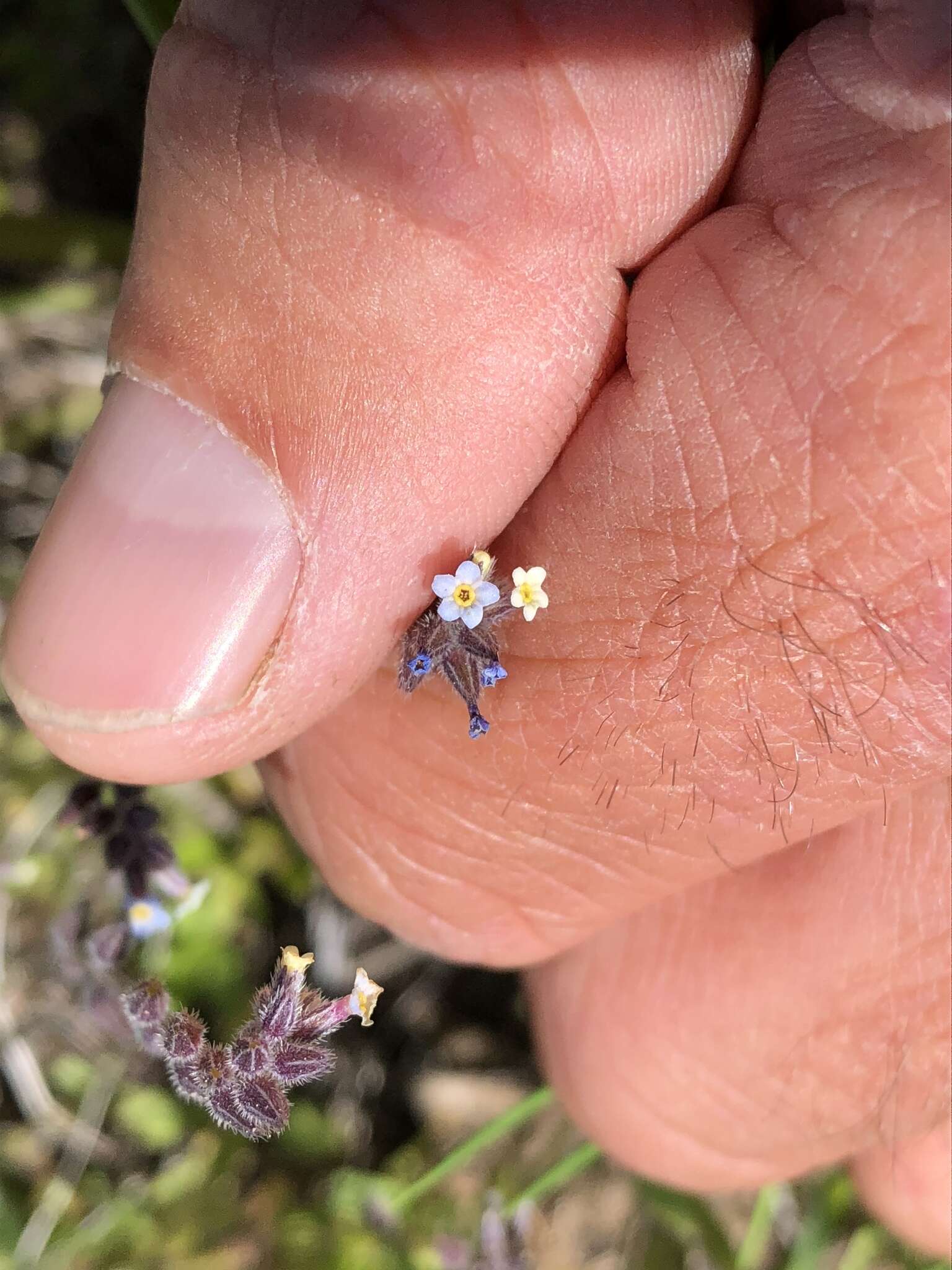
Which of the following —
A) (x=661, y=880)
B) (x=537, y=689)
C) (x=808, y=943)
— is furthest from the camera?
(x=808, y=943)

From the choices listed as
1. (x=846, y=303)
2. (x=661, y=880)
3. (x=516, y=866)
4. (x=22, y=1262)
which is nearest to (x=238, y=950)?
(x=22, y=1262)

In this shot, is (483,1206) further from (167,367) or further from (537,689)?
(167,367)

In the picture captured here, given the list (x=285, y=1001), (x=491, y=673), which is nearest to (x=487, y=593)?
(x=491, y=673)

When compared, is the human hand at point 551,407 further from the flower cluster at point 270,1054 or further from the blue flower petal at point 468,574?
the flower cluster at point 270,1054

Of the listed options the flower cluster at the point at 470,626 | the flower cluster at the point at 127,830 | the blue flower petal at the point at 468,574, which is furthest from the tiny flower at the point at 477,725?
the flower cluster at the point at 127,830

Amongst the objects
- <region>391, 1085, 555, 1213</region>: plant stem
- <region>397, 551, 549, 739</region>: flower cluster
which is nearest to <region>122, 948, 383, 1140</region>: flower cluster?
<region>397, 551, 549, 739</region>: flower cluster

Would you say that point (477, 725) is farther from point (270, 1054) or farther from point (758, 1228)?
point (758, 1228)
